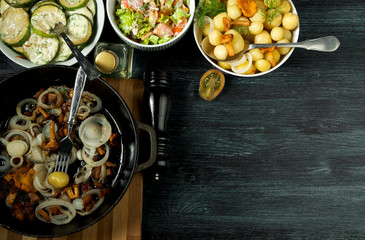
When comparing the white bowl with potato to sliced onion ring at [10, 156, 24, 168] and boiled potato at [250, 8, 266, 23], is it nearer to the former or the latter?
boiled potato at [250, 8, 266, 23]

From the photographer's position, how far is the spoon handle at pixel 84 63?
1.34 metres

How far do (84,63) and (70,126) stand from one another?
0.25 metres

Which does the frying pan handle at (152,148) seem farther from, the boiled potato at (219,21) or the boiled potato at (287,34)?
the boiled potato at (287,34)

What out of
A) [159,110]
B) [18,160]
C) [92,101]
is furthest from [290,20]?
[18,160]

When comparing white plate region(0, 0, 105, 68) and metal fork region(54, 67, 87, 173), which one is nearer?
metal fork region(54, 67, 87, 173)

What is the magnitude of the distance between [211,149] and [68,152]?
0.64 m

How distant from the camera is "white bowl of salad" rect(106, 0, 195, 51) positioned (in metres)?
1.54

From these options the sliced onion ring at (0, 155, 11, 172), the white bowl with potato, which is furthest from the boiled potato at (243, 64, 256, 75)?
the sliced onion ring at (0, 155, 11, 172)

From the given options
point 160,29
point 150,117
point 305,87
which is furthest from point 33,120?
point 305,87

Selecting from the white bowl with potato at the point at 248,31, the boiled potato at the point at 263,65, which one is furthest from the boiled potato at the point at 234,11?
the boiled potato at the point at 263,65

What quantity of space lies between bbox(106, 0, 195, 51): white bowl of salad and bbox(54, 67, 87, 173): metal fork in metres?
0.29

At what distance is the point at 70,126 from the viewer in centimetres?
140

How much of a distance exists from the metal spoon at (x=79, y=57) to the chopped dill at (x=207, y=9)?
50 cm

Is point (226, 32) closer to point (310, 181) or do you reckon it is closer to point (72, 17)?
point (72, 17)
